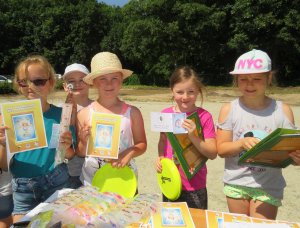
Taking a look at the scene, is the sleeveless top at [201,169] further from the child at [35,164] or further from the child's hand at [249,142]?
the child at [35,164]

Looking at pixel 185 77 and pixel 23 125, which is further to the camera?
pixel 185 77

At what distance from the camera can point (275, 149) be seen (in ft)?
7.50

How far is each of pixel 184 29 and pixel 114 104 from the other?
3107cm

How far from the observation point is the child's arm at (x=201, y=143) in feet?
8.94

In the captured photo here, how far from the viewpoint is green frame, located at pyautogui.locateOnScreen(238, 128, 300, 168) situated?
2.11 metres

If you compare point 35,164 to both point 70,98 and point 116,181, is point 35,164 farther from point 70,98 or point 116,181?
point 70,98

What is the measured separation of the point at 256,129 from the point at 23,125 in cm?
175

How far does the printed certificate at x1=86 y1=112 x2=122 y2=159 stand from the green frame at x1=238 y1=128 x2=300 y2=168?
913 mm

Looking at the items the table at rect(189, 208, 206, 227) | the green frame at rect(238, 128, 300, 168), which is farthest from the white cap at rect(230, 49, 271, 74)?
the table at rect(189, 208, 206, 227)

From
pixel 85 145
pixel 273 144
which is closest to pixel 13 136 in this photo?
pixel 85 145

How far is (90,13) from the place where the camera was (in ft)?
164

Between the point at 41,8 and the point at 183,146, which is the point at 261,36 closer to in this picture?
the point at 183,146

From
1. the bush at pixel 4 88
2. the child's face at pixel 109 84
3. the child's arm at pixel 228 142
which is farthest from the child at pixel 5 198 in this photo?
the bush at pixel 4 88

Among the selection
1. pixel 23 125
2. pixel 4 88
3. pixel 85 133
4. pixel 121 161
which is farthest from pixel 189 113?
pixel 4 88
